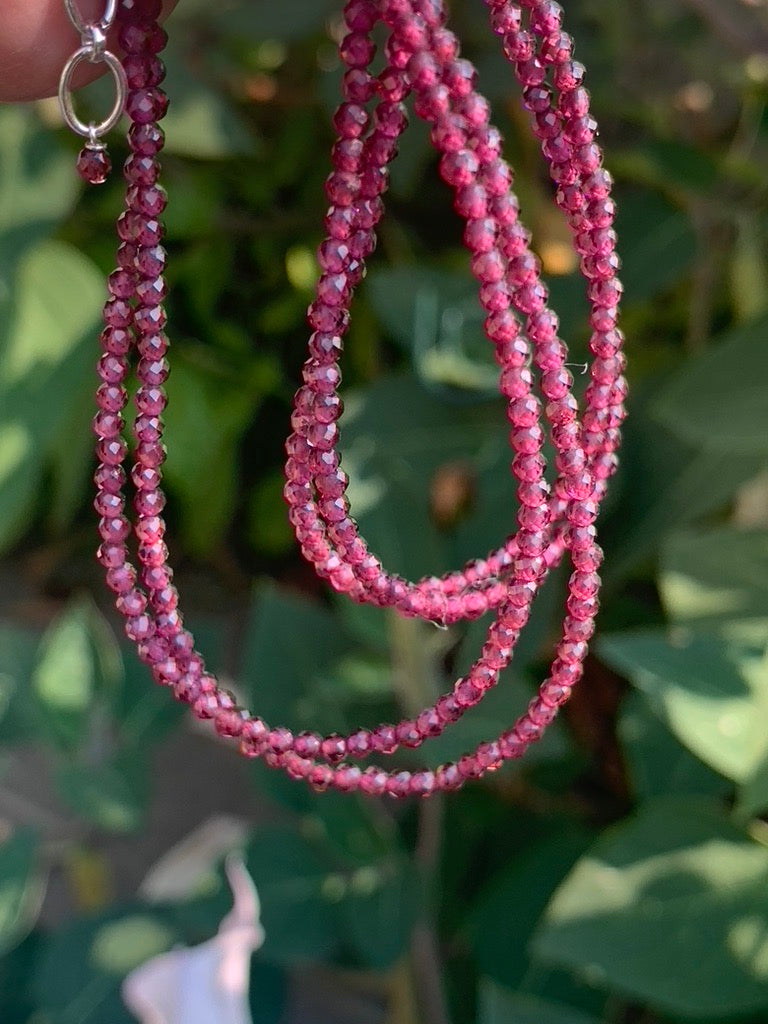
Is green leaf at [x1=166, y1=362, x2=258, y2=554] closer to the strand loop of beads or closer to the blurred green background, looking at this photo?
the blurred green background

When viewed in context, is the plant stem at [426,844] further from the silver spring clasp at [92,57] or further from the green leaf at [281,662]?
the silver spring clasp at [92,57]

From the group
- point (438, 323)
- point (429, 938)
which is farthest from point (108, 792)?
point (438, 323)

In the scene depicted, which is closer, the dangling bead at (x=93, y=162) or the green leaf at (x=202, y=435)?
the dangling bead at (x=93, y=162)

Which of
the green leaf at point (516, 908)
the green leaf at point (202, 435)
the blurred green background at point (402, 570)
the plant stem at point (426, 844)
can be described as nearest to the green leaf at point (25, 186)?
the blurred green background at point (402, 570)

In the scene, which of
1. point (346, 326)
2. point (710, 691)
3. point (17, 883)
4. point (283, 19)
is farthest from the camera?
point (283, 19)

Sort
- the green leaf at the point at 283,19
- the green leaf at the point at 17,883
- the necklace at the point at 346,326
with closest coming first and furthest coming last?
the necklace at the point at 346,326 < the green leaf at the point at 17,883 < the green leaf at the point at 283,19

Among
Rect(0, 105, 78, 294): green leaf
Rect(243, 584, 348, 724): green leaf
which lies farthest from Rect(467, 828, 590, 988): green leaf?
Rect(0, 105, 78, 294): green leaf

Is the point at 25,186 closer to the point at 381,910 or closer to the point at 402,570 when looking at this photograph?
the point at 402,570
